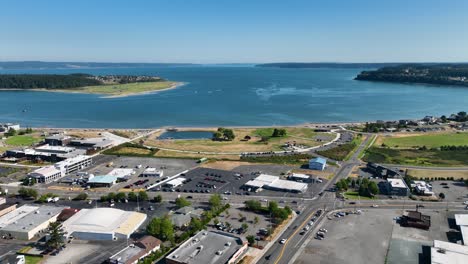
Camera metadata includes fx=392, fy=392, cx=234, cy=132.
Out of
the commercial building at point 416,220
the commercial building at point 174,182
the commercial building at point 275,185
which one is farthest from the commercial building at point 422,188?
the commercial building at point 174,182

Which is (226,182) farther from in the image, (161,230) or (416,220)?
(416,220)

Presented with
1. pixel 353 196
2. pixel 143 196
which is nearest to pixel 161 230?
pixel 143 196

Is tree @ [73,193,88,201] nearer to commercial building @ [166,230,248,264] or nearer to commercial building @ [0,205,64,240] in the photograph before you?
commercial building @ [0,205,64,240]

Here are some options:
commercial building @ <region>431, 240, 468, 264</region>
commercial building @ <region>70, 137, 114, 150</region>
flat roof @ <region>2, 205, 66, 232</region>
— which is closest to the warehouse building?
flat roof @ <region>2, 205, 66, 232</region>

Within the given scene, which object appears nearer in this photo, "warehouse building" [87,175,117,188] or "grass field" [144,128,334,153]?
"warehouse building" [87,175,117,188]

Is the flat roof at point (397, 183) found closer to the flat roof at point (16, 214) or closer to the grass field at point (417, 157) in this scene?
the grass field at point (417, 157)

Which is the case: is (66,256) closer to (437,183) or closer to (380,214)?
(380,214)

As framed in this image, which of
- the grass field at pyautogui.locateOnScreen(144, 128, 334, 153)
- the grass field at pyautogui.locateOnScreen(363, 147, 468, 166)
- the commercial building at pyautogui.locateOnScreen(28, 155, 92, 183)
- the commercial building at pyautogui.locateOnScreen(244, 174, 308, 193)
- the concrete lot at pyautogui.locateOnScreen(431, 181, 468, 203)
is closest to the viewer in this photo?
the concrete lot at pyautogui.locateOnScreen(431, 181, 468, 203)
